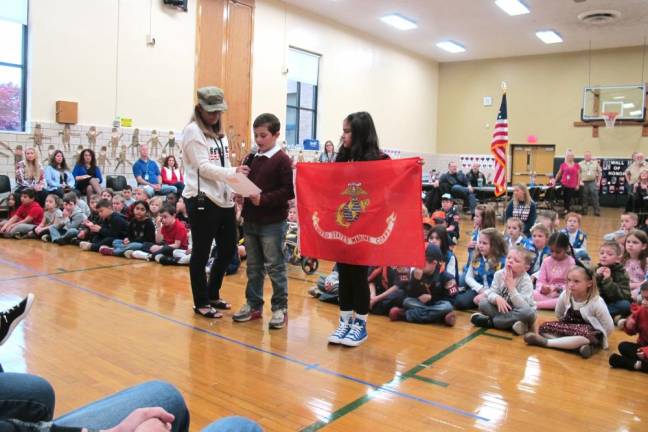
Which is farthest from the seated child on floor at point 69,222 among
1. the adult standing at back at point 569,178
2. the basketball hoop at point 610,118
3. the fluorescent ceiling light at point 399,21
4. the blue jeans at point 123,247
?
the basketball hoop at point 610,118

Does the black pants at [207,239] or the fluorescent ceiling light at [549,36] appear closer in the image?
the black pants at [207,239]

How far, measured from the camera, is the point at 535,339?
3.57 m

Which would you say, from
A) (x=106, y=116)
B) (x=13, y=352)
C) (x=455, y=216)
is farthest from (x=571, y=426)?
(x=106, y=116)

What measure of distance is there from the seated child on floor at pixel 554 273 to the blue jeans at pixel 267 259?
2362 mm

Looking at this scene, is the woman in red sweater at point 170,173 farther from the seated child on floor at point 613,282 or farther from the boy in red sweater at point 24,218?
the seated child on floor at point 613,282

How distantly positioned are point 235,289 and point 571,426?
3277 mm

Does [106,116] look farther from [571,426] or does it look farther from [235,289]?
[571,426]

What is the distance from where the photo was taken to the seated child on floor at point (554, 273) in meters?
4.64

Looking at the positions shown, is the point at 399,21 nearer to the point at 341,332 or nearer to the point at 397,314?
the point at 397,314

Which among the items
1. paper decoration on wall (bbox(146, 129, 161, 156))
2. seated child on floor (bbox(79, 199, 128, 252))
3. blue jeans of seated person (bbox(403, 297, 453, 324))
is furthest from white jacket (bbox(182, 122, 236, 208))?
paper decoration on wall (bbox(146, 129, 161, 156))

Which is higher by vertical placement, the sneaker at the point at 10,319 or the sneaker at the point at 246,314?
the sneaker at the point at 10,319

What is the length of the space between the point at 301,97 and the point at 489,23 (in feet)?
16.9

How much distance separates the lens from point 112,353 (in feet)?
10.3

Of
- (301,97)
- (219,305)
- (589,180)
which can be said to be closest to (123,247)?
(219,305)
